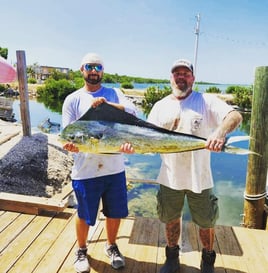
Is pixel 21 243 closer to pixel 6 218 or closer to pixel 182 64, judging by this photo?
pixel 6 218

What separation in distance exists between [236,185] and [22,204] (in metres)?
6.60

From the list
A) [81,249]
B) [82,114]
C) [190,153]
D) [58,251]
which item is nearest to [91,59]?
[82,114]

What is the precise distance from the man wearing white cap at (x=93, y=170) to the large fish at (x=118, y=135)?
231 millimetres

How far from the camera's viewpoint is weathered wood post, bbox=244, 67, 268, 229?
2.89 meters

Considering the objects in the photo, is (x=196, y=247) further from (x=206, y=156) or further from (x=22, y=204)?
(x=22, y=204)

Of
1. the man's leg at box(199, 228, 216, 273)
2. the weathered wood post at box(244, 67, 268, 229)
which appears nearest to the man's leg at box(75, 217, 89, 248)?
the man's leg at box(199, 228, 216, 273)

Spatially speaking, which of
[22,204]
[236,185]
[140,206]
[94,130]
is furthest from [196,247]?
[236,185]

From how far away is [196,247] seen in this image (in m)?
2.59

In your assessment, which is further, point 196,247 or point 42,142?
point 42,142

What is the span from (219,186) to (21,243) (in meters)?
6.58

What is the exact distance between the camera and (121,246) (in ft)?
8.47

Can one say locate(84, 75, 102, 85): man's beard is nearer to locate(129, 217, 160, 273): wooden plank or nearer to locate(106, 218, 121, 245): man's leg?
locate(106, 218, 121, 245): man's leg

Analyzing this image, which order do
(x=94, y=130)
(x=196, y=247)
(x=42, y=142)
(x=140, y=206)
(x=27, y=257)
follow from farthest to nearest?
1. (x=42, y=142)
2. (x=140, y=206)
3. (x=196, y=247)
4. (x=27, y=257)
5. (x=94, y=130)

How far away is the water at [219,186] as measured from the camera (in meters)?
6.29
